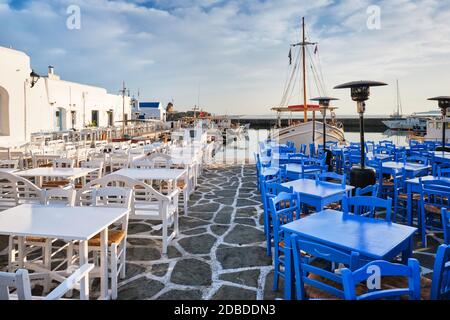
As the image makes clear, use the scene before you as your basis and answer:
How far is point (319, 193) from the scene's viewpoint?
440cm

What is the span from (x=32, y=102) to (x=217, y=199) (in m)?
11.4

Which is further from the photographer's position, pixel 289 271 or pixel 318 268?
pixel 289 271

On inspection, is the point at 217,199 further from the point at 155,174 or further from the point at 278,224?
the point at 278,224

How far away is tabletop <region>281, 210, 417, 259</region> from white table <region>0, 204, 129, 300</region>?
5.26 feet

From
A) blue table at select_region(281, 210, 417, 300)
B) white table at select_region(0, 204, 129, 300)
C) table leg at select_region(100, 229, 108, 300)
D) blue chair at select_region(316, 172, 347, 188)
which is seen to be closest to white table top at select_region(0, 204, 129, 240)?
white table at select_region(0, 204, 129, 300)

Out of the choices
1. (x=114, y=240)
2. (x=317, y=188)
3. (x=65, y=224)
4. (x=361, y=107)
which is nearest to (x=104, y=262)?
(x=114, y=240)

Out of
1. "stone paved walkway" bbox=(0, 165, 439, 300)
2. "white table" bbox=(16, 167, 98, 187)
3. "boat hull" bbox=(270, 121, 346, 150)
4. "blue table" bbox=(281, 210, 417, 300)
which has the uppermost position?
"boat hull" bbox=(270, 121, 346, 150)

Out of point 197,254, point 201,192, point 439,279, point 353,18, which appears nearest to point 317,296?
point 439,279

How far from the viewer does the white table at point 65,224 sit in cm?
267

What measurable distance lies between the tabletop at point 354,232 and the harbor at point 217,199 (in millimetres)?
19

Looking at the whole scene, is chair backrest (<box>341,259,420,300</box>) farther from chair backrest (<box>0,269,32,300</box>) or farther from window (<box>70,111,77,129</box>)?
window (<box>70,111,77,129</box>)

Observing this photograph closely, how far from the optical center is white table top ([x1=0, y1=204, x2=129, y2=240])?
2.66 m

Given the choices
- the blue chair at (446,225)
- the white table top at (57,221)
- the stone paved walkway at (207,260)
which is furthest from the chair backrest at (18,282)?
the blue chair at (446,225)
